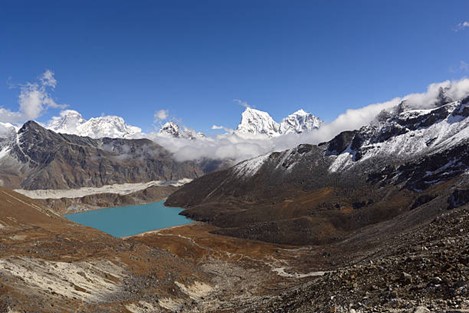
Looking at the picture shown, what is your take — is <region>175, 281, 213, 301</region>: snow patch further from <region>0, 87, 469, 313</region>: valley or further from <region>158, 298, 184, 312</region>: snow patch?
<region>158, 298, 184, 312</region>: snow patch

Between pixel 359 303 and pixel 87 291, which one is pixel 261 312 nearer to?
pixel 359 303

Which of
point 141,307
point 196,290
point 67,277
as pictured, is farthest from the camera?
point 196,290

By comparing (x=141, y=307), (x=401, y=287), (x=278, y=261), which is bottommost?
(x=278, y=261)

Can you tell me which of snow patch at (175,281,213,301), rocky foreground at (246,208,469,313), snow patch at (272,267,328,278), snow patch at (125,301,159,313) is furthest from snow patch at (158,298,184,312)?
snow patch at (272,267,328,278)

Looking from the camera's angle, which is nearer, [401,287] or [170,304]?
[401,287]

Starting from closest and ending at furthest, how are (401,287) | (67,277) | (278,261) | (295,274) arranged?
(401,287), (67,277), (295,274), (278,261)

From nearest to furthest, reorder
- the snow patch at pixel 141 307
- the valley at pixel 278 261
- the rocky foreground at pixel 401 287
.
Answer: the rocky foreground at pixel 401 287 → the valley at pixel 278 261 → the snow patch at pixel 141 307

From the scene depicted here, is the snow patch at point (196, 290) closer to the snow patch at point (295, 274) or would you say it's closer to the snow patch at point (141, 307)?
the snow patch at point (141, 307)

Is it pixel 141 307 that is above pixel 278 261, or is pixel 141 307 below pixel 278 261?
above

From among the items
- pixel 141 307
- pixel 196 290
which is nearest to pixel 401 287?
pixel 141 307

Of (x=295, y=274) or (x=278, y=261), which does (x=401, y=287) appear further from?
(x=278, y=261)

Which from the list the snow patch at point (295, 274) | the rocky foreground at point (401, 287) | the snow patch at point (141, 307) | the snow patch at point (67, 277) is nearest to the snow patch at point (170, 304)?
the snow patch at point (141, 307)
